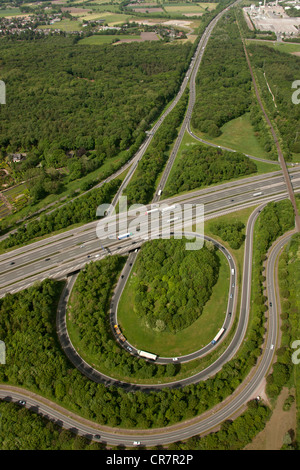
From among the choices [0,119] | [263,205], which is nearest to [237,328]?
[263,205]

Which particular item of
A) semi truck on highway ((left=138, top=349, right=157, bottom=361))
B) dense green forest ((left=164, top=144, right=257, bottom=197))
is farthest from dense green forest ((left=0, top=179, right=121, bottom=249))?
semi truck on highway ((left=138, top=349, right=157, bottom=361))

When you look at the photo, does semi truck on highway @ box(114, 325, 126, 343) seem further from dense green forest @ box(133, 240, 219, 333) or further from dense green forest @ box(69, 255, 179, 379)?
dense green forest @ box(133, 240, 219, 333)

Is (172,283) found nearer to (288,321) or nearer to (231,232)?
(231,232)

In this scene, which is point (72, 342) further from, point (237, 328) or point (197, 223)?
point (197, 223)

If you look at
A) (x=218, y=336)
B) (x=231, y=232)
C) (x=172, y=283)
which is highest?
(x=231, y=232)

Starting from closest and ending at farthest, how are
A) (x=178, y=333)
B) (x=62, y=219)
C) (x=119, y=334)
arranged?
(x=119, y=334)
(x=178, y=333)
(x=62, y=219)

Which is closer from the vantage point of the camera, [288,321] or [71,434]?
[71,434]

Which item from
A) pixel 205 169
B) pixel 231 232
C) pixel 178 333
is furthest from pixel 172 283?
pixel 205 169
